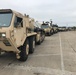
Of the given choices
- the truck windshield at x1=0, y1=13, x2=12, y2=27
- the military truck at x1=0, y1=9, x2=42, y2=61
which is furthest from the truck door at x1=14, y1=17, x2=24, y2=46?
the truck windshield at x1=0, y1=13, x2=12, y2=27

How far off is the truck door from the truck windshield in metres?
0.36

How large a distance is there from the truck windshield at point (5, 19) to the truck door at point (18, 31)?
1.19 ft

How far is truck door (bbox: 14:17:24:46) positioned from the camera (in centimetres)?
920

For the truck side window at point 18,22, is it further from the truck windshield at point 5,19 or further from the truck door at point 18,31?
the truck windshield at point 5,19

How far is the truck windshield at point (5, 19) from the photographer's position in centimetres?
893

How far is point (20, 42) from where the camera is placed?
32.3 ft

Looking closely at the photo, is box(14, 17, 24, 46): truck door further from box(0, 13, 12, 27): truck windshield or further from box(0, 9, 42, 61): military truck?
box(0, 13, 12, 27): truck windshield

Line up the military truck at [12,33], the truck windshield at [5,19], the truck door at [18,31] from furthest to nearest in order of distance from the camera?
the truck door at [18,31]
the truck windshield at [5,19]
the military truck at [12,33]

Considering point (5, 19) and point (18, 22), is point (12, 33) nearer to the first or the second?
point (5, 19)

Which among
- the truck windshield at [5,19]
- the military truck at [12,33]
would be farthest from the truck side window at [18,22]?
the truck windshield at [5,19]

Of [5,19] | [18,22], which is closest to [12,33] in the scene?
[5,19]

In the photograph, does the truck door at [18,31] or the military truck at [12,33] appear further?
the truck door at [18,31]

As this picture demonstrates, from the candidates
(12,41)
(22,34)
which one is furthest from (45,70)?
(22,34)

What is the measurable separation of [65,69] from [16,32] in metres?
2.84
